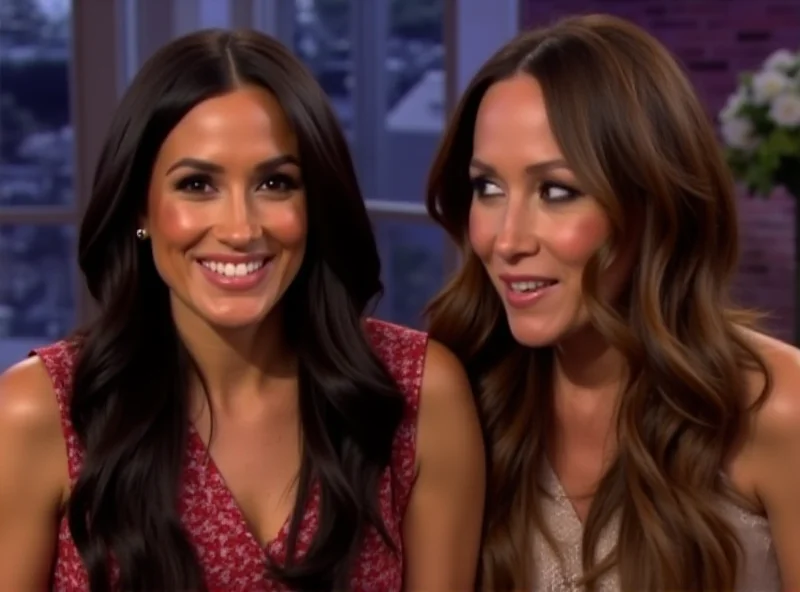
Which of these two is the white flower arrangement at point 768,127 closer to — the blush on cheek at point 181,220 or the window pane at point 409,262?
the window pane at point 409,262

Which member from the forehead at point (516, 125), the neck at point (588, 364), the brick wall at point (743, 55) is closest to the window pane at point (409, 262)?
the brick wall at point (743, 55)

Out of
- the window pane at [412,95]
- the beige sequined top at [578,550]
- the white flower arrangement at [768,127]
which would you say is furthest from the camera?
the window pane at [412,95]

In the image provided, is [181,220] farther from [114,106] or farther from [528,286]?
[114,106]

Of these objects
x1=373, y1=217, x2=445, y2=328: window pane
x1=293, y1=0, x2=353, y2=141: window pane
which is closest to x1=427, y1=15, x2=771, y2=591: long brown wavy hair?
x1=373, y1=217, x2=445, y2=328: window pane

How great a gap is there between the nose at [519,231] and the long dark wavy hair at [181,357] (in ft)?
0.56

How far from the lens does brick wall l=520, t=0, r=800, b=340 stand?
4.64 m

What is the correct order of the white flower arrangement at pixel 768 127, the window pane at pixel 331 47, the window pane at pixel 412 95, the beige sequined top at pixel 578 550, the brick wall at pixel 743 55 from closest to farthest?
the beige sequined top at pixel 578 550, the white flower arrangement at pixel 768 127, the window pane at pixel 412 95, the window pane at pixel 331 47, the brick wall at pixel 743 55

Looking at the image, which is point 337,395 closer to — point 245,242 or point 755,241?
point 245,242

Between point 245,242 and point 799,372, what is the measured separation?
0.66 metres

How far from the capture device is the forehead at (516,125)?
162 centimetres

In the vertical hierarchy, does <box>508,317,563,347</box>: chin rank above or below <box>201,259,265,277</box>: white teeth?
below

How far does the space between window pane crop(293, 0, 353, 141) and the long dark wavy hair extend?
2276 mm

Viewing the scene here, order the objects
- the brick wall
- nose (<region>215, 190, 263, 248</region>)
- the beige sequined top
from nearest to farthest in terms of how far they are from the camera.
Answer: nose (<region>215, 190, 263, 248</region>) < the beige sequined top < the brick wall

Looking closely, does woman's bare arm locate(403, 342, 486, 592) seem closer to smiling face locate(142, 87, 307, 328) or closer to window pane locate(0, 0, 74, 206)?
smiling face locate(142, 87, 307, 328)
